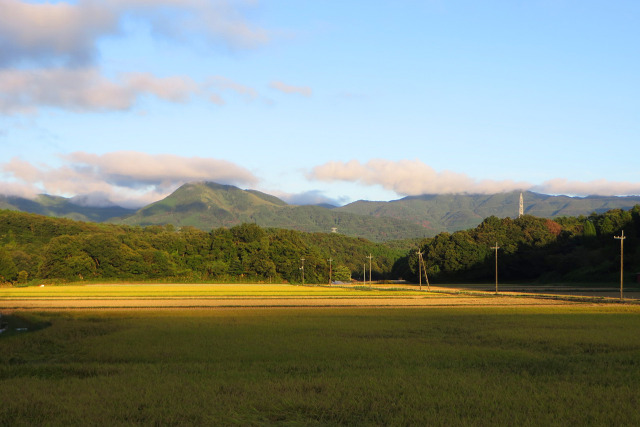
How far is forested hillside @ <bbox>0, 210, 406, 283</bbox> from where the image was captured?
110 m

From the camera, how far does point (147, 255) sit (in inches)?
4665

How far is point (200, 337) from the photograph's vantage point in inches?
849

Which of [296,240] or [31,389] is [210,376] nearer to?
[31,389]

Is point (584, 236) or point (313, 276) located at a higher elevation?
point (584, 236)

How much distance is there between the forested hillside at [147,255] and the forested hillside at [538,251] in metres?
30.2

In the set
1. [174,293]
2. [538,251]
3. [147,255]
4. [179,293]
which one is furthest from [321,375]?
[147,255]

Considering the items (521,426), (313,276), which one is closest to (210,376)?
(521,426)

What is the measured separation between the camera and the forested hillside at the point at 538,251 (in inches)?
3944

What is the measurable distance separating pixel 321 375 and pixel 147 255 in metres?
111

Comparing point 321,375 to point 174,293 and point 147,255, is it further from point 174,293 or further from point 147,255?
point 147,255

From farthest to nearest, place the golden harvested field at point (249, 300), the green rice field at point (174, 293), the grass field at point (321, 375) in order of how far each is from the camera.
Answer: the green rice field at point (174, 293), the golden harvested field at point (249, 300), the grass field at point (321, 375)

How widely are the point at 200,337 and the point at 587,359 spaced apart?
13386 mm

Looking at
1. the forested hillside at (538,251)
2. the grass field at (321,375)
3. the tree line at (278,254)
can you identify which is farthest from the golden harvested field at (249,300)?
the forested hillside at (538,251)

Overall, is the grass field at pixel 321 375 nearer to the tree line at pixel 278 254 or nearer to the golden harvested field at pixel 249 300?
the golden harvested field at pixel 249 300
